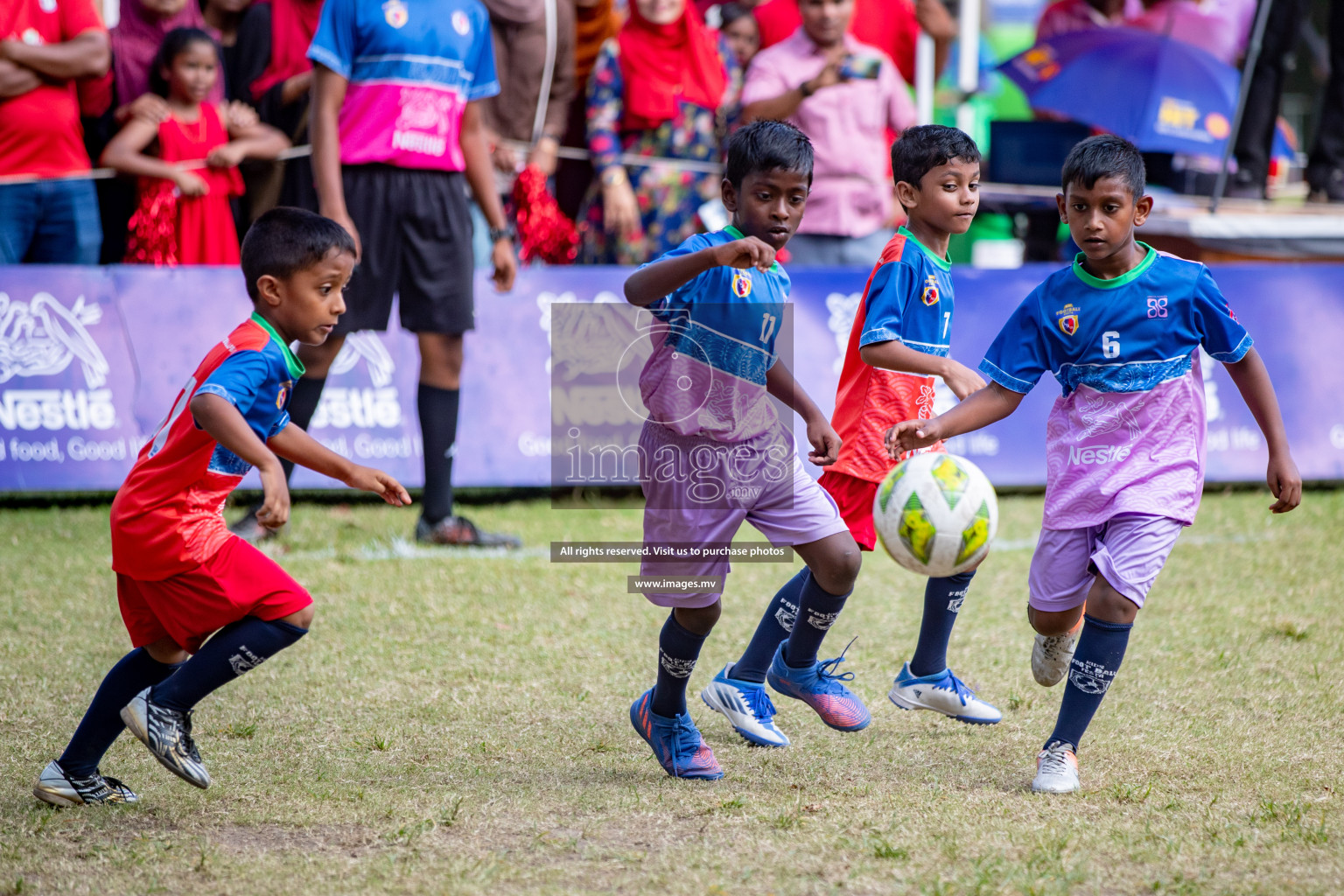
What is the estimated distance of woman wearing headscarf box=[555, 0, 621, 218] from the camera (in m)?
8.35

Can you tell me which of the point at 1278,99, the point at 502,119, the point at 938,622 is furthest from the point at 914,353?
the point at 1278,99

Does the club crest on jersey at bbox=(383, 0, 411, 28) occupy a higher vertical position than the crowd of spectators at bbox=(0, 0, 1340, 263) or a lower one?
higher

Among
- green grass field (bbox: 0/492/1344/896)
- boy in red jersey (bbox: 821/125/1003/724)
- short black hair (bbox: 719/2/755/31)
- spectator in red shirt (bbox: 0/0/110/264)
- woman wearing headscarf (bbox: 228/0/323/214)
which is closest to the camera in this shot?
green grass field (bbox: 0/492/1344/896)

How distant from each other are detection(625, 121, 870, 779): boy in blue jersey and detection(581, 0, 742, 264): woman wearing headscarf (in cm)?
412

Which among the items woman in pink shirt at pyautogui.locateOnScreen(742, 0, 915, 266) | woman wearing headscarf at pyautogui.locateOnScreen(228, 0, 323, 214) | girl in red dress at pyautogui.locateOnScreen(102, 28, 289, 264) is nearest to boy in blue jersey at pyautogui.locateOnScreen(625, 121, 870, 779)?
woman in pink shirt at pyautogui.locateOnScreen(742, 0, 915, 266)

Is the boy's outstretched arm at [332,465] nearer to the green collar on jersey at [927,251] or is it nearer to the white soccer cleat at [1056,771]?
the green collar on jersey at [927,251]

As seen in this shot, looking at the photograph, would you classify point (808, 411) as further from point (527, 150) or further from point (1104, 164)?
point (527, 150)

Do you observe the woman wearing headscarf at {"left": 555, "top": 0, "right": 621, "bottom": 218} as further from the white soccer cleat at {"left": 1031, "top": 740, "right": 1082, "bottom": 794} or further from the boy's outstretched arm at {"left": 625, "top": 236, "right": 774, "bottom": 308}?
the white soccer cleat at {"left": 1031, "top": 740, "right": 1082, "bottom": 794}

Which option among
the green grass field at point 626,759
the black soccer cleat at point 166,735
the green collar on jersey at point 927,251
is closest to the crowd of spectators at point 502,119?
the green grass field at point 626,759

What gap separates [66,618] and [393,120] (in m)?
2.61

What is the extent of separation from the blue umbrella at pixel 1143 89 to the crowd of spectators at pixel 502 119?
4.24 ft

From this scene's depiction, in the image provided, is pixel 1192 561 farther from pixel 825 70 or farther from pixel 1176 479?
pixel 825 70

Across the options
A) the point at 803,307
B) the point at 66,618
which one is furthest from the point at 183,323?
the point at 803,307

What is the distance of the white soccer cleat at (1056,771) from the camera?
3523 mm
